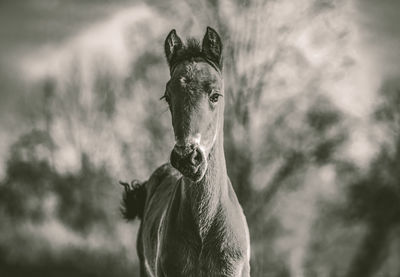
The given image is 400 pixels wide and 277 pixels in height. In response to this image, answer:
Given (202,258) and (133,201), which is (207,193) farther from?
(133,201)

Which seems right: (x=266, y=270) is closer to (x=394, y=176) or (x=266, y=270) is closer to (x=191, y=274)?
(x=394, y=176)

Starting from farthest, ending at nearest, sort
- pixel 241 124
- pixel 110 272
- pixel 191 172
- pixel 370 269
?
pixel 110 272
pixel 241 124
pixel 370 269
pixel 191 172

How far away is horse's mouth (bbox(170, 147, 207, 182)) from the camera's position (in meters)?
2.05

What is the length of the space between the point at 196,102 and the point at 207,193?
64 centimetres

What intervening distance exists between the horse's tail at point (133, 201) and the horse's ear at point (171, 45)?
272 cm

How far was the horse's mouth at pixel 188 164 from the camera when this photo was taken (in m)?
2.05

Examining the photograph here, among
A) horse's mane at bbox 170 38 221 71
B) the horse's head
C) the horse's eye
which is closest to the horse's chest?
the horse's head

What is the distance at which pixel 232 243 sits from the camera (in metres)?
2.55

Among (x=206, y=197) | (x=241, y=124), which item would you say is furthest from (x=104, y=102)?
(x=206, y=197)

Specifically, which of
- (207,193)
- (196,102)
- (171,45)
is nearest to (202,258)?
(207,193)

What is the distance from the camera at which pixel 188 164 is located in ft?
6.81

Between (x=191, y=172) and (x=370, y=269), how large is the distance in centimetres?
624

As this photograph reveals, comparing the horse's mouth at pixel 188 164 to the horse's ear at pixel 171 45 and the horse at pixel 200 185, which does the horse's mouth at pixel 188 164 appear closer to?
the horse at pixel 200 185

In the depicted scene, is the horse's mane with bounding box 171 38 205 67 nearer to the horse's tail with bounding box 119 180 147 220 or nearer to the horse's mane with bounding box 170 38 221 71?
the horse's mane with bounding box 170 38 221 71
